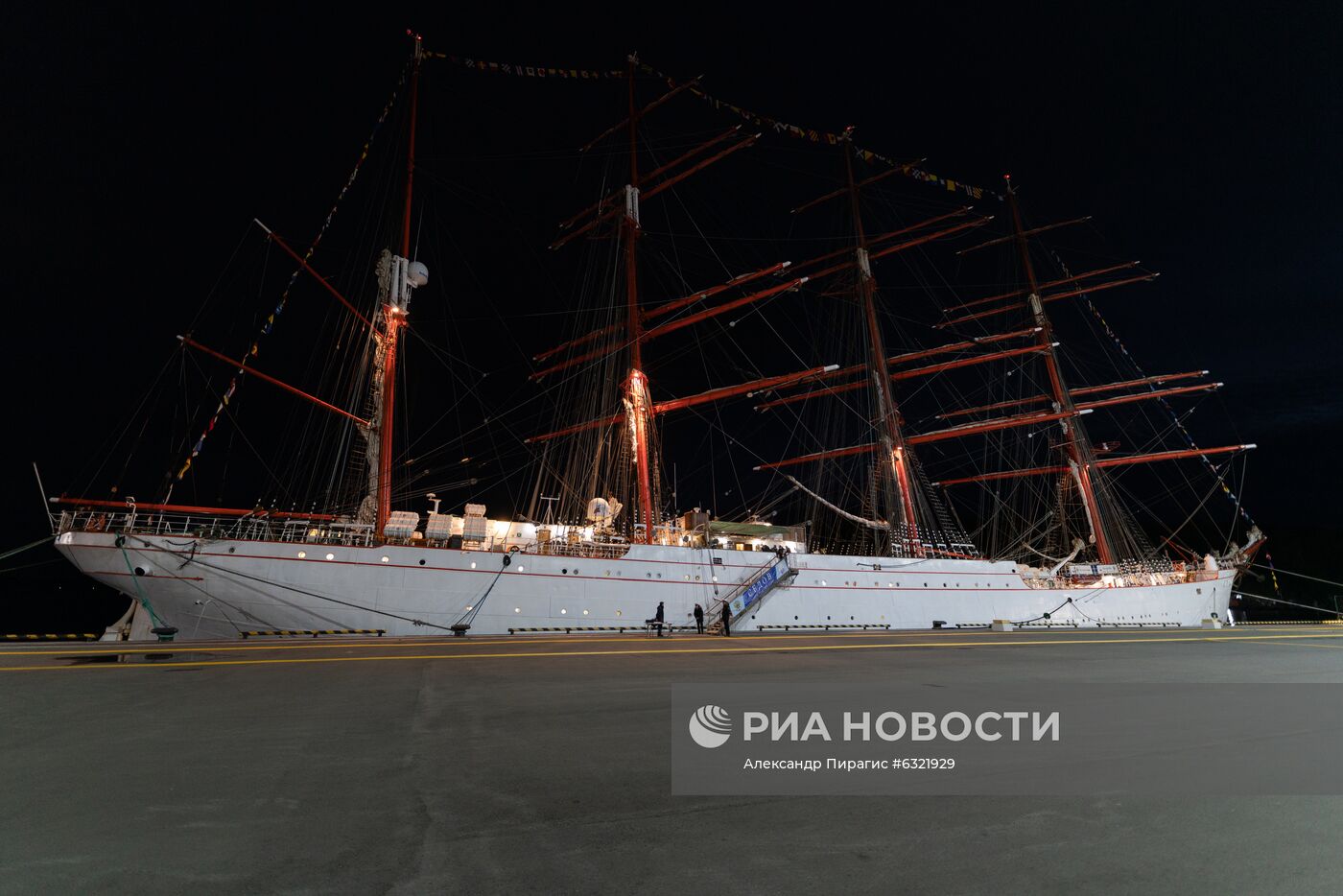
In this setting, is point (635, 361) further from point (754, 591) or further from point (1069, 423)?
point (1069, 423)

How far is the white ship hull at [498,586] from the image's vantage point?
56.6 ft

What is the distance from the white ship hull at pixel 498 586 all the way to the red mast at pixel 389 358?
7.38 ft

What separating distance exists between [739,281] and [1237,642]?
20.5 metres

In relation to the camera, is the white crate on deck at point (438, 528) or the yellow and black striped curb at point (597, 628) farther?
the white crate on deck at point (438, 528)

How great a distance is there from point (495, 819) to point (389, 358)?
2377cm

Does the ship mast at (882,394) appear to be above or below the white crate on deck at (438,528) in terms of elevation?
above

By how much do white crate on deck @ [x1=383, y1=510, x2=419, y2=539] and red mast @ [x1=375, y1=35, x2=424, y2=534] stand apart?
210 millimetres

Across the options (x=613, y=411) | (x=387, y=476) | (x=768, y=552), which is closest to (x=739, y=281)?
(x=613, y=411)

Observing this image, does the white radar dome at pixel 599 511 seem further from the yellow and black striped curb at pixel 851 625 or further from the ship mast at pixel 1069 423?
the ship mast at pixel 1069 423

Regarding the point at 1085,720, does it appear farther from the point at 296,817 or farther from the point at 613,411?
the point at 613,411

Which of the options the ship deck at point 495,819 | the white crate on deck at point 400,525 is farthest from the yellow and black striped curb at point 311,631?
the ship deck at point 495,819

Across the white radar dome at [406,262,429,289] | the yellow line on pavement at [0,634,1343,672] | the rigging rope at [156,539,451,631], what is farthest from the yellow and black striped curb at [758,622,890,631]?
the white radar dome at [406,262,429,289]

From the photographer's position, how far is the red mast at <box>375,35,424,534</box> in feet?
69.9

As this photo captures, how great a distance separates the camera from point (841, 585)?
1068 inches
